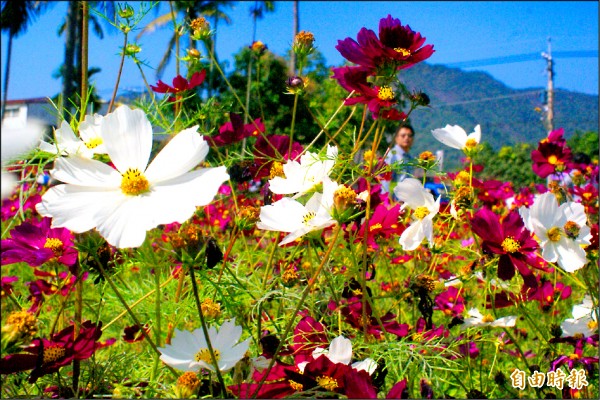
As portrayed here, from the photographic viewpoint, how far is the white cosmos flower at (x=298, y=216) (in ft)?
1.77

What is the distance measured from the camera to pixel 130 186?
18.2 inches

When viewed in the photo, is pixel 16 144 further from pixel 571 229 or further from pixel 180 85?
pixel 571 229

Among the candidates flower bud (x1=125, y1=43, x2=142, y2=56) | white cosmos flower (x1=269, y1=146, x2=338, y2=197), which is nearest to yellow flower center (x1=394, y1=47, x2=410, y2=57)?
white cosmos flower (x1=269, y1=146, x2=338, y2=197)

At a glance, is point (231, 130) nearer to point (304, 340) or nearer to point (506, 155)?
point (304, 340)

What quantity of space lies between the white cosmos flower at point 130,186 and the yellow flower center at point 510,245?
443 mm

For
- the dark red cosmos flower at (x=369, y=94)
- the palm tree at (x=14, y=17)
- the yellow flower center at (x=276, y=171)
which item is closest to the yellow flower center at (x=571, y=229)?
the dark red cosmos flower at (x=369, y=94)

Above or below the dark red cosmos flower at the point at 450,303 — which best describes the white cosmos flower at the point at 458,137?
above

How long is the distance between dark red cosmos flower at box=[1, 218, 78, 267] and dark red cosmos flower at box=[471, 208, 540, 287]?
52 centimetres

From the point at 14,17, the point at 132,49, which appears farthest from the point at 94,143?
the point at 14,17

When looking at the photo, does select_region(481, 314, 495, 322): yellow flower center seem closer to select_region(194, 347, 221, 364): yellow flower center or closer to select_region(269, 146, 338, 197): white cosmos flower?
select_region(269, 146, 338, 197): white cosmos flower

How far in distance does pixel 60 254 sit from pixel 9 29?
20.0 metres

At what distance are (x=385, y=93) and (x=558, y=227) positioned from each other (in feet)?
1.10

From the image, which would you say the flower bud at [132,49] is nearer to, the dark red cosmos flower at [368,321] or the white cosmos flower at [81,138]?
the white cosmos flower at [81,138]

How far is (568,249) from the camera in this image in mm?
768
